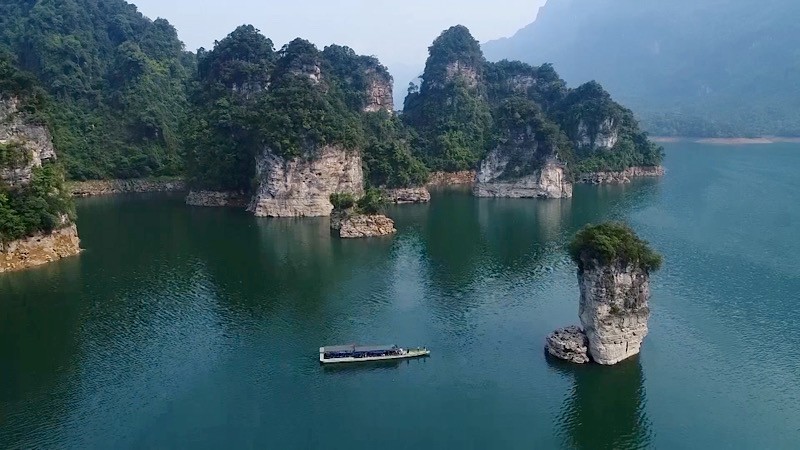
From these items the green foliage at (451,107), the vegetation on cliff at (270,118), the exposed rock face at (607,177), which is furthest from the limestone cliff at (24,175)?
the exposed rock face at (607,177)

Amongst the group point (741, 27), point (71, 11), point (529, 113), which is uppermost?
point (741, 27)

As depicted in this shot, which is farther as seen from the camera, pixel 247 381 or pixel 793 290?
pixel 793 290

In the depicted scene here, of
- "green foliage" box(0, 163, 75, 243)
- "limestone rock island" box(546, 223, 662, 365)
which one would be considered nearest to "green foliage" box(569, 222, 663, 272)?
"limestone rock island" box(546, 223, 662, 365)

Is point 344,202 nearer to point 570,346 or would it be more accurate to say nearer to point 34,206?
point 34,206

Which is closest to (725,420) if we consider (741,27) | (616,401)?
(616,401)

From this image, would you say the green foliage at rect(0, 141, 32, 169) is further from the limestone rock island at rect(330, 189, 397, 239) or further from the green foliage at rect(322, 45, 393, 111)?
the green foliage at rect(322, 45, 393, 111)

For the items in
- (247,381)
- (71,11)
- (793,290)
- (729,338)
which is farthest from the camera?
(71,11)

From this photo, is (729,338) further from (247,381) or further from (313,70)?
(313,70)

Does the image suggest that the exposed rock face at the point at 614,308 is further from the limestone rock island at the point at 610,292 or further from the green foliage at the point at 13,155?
the green foliage at the point at 13,155
